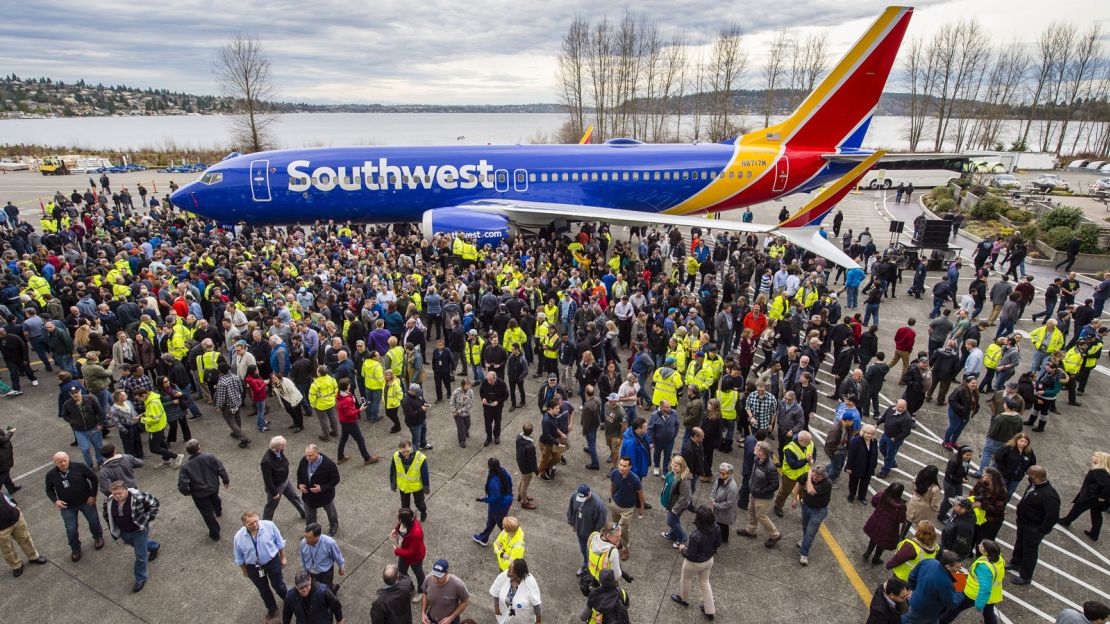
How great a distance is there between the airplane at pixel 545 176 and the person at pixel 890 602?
535 inches

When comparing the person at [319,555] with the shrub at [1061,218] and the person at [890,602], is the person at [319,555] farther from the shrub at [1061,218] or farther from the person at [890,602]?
the shrub at [1061,218]

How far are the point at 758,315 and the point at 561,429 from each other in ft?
17.8

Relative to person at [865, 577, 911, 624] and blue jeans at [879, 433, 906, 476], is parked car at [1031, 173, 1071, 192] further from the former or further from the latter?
person at [865, 577, 911, 624]

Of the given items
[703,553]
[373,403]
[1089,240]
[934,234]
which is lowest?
[373,403]

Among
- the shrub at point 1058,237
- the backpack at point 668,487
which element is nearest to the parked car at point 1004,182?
the shrub at point 1058,237

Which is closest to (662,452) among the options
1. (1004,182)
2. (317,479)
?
(317,479)

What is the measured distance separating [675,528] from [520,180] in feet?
48.7

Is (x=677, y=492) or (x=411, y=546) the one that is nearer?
(x=411, y=546)

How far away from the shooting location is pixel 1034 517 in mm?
6285

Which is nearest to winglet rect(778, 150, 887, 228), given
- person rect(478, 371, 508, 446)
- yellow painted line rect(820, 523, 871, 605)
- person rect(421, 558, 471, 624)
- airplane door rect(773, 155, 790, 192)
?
airplane door rect(773, 155, 790, 192)

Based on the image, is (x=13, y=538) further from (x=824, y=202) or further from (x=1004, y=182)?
(x=1004, y=182)

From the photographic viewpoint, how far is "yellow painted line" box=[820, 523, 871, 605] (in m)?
6.39

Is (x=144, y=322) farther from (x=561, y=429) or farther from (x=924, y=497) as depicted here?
(x=924, y=497)

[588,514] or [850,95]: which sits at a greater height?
[850,95]
